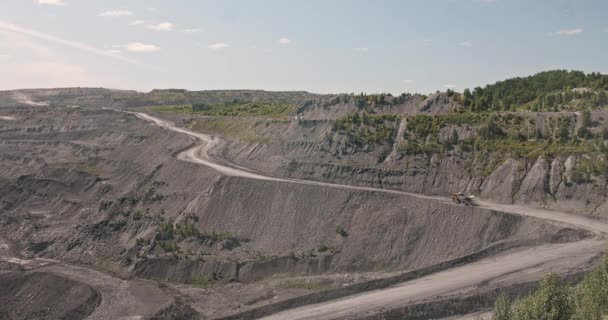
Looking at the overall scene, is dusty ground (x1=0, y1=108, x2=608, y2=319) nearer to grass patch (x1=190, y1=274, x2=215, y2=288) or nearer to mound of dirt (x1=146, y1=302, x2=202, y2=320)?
grass patch (x1=190, y1=274, x2=215, y2=288)

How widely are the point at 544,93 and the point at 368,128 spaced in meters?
23.4

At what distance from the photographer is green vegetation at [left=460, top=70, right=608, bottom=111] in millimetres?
54031

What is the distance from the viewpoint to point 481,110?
194 ft

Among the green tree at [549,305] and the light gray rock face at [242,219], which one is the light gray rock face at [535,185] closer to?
the light gray rock face at [242,219]

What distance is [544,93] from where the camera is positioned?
62.7 metres

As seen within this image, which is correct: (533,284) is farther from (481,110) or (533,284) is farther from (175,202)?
(175,202)

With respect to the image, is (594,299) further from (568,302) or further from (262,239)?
(262,239)

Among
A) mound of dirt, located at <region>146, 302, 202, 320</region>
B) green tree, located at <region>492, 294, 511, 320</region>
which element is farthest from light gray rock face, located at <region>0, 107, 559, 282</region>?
green tree, located at <region>492, 294, 511, 320</region>

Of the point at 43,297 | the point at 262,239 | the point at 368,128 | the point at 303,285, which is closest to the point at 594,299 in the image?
the point at 303,285

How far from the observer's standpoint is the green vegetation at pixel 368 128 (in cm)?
5597

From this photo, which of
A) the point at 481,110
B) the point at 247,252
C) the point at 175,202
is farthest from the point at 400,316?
the point at 481,110

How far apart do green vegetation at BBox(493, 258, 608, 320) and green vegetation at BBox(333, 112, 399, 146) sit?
34.8 metres

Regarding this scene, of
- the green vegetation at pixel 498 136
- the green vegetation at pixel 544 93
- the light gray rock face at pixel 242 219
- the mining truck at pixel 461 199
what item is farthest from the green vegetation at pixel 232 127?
the mining truck at pixel 461 199

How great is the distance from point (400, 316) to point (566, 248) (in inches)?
524
